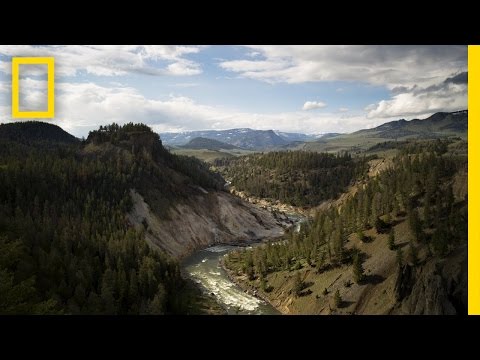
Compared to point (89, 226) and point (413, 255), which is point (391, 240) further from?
point (89, 226)

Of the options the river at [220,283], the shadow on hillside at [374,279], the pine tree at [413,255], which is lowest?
the river at [220,283]

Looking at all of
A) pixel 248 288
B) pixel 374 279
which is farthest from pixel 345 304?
pixel 248 288

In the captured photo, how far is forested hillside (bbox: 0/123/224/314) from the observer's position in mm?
53500

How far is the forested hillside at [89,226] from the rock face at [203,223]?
4614 mm

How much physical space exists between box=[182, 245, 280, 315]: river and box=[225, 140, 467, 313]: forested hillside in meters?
3.79

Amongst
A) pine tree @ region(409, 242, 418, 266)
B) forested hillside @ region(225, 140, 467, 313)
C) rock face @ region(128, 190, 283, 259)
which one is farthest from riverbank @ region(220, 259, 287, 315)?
pine tree @ region(409, 242, 418, 266)

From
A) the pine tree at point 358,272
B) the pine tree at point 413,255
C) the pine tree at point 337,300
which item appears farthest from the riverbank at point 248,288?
the pine tree at point 413,255

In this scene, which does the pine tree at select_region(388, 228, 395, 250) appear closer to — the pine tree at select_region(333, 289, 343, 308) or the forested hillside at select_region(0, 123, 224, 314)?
the pine tree at select_region(333, 289, 343, 308)

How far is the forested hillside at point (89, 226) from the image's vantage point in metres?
53.5

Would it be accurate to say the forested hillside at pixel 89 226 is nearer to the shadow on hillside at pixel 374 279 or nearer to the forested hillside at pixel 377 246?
the forested hillside at pixel 377 246

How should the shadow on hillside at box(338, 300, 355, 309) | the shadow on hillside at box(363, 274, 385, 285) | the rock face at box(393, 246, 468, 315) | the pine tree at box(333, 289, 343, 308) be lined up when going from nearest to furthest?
1. the rock face at box(393, 246, 468, 315)
2. the shadow on hillside at box(338, 300, 355, 309)
3. the pine tree at box(333, 289, 343, 308)
4. the shadow on hillside at box(363, 274, 385, 285)
